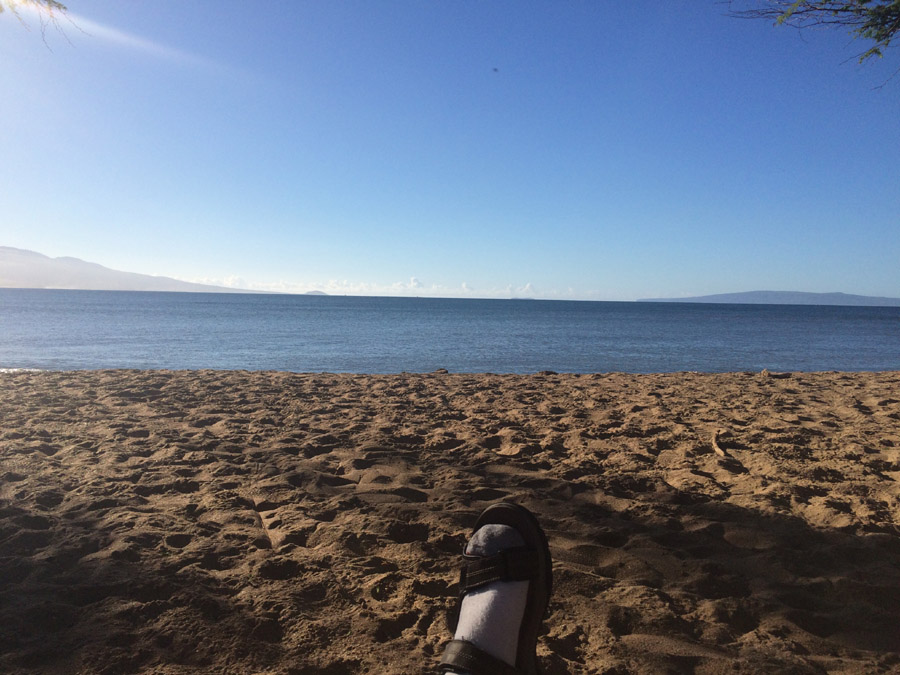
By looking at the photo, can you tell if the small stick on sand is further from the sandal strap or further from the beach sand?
the sandal strap

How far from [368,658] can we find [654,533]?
1733mm

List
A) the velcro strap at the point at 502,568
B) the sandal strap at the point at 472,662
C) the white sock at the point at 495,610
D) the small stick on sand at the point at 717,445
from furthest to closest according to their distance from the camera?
1. the small stick on sand at the point at 717,445
2. the velcro strap at the point at 502,568
3. the white sock at the point at 495,610
4. the sandal strap at the point at 472,662

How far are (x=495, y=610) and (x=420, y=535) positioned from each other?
1108mm

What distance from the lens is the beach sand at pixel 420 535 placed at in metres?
1.99

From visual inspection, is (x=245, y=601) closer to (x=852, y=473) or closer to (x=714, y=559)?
(x=714, y=559)

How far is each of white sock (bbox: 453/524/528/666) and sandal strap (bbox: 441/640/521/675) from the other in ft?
0.14

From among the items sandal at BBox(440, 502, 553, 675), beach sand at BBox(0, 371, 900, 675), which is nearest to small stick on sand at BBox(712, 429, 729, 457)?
beach sand at BBox(0, 371, 900, 675)

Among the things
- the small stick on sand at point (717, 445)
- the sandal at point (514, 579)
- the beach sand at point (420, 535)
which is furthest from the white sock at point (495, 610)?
the small stick on sand at point (717, 445)

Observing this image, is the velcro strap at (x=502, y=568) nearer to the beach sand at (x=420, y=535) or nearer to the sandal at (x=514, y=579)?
the sandal at (x=514, y=579)

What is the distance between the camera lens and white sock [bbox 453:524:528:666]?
1.76m

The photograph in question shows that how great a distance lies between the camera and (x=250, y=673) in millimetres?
1853

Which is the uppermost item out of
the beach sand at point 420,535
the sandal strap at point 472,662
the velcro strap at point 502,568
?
the velcro strap at point 502,568

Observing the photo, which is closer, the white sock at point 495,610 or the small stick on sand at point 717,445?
the white sock at point 495,610

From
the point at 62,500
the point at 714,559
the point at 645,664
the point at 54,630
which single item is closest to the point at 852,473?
the point at 714,559
